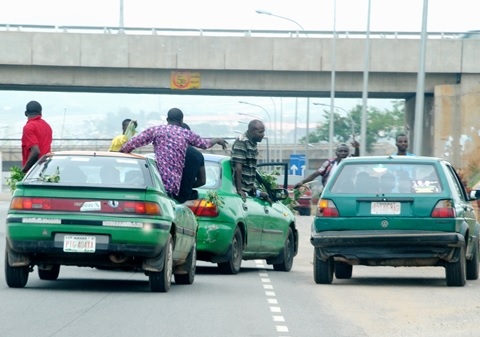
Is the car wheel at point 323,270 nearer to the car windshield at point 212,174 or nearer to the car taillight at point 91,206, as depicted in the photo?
the car windshield at point 212,174

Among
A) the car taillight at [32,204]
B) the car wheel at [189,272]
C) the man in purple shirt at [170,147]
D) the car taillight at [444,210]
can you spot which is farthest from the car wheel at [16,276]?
the car taillight at [444,210]

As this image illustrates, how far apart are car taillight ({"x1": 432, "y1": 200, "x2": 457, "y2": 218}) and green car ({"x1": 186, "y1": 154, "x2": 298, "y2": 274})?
8.86ft

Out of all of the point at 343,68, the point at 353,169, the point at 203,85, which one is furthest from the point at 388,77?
the point at 353,169

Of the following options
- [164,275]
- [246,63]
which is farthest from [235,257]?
[246,63]

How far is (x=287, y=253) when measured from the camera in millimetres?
19953

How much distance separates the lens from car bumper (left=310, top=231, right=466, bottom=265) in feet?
51.5

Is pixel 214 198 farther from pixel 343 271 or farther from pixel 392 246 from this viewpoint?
pixel 392 246

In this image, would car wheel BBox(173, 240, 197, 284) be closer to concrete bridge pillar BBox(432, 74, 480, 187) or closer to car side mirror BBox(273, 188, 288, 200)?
car side mirror BBox(273, 188, 288, 200)

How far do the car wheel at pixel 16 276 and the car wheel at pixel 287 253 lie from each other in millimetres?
6013

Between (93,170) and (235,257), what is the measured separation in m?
3.78

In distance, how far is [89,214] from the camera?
13.6 meters

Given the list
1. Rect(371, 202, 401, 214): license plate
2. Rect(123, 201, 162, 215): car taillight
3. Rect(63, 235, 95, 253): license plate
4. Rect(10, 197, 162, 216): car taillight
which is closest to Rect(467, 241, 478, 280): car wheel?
Rect(371, 202, 401, 214): license plate

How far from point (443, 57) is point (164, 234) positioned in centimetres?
4114

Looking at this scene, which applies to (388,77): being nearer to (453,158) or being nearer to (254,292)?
(453,158)
